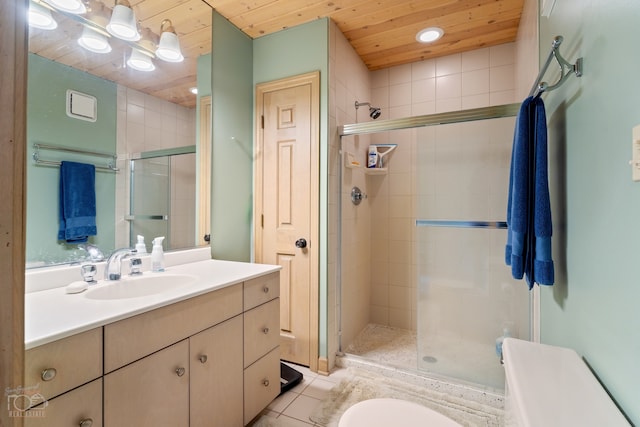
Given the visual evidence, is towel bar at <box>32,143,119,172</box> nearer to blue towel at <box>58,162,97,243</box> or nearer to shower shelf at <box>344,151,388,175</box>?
blue towel at <box>58,162,97,243</box>

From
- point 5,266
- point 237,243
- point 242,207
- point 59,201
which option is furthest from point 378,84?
point 5,266

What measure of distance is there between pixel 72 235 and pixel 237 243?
1026mm

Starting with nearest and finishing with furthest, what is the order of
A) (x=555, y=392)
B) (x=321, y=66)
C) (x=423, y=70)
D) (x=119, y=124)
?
(x=555, y=392)
(x=119, y=124)
(x=321, y=66)
(x=423, y=70)

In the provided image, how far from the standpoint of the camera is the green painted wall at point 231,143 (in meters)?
1.99

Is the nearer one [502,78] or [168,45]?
[168,45]

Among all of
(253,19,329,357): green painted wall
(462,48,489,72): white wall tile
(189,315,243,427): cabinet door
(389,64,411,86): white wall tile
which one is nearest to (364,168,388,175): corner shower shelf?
(253,19,329,357): green painted wall

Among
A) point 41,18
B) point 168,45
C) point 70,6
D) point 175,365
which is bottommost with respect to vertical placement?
point 175,365

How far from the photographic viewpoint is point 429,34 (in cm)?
221

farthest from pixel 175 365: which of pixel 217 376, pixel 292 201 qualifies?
pixel 292 201

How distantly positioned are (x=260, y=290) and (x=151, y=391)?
0.63 m

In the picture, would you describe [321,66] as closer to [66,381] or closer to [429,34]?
[429,34]

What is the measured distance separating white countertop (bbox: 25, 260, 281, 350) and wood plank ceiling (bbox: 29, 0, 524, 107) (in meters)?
1.01

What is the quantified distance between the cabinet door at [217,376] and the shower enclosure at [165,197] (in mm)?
699

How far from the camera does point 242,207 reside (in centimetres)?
222
